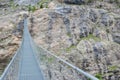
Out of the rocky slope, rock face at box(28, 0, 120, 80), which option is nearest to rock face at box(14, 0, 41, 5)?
the rocky slope

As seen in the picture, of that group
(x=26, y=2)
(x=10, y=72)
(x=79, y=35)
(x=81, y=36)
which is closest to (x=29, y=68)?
(x=10, y=72)

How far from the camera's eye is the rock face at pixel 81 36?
23.5 meters

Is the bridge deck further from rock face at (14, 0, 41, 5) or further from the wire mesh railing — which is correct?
rock face at (14, 0, 41, 5)

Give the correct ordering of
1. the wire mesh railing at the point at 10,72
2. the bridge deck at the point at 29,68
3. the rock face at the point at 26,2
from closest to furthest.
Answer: the wire mesh railing at the point at 10,72, the bridge deck at the point at 29,68, the rock face at the point at 26,2

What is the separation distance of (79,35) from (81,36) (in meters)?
0.24

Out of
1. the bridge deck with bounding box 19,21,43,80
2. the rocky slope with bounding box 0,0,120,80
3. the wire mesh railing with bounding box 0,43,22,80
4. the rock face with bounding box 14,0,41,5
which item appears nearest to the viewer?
the wire mesh railing with bounding box 0,43,22,80

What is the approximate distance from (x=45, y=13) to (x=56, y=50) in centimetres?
432

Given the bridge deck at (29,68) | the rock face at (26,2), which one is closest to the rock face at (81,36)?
the bridge deck at (29,68)

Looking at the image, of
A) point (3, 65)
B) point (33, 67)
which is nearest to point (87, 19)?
point (3, 65)

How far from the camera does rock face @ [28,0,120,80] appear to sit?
77.0 ft

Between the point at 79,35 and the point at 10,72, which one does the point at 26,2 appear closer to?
the point at 79,35

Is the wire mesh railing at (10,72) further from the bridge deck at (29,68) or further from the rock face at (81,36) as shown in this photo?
the rock face at (81,36)

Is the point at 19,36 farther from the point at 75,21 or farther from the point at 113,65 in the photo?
the point at 113,65

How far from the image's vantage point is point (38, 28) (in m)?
25.0
